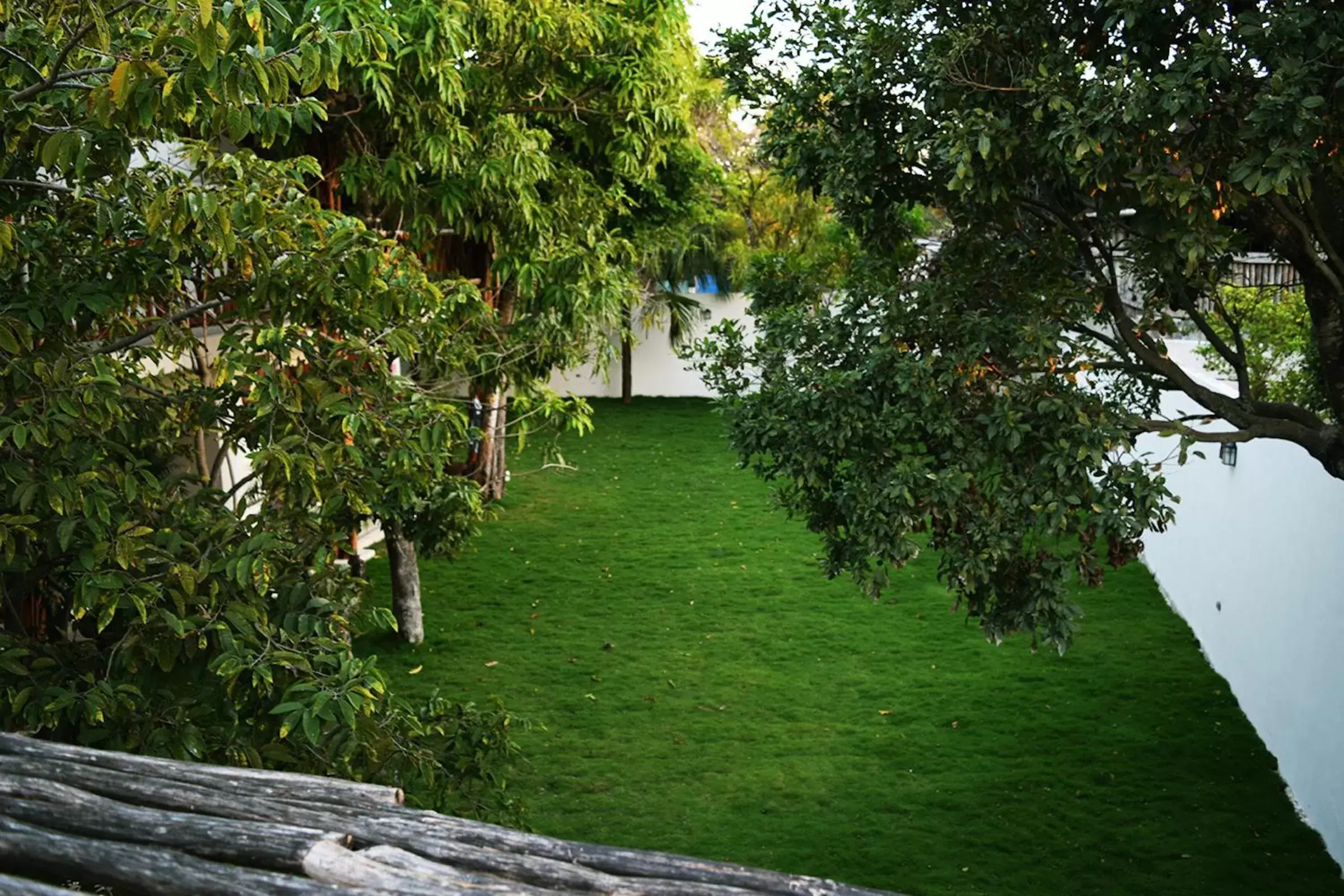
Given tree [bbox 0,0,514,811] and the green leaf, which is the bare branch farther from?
the green leaf

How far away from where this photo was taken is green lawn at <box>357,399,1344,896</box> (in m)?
8.45

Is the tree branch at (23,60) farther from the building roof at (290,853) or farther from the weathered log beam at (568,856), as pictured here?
the weathered log beam at (568,856)

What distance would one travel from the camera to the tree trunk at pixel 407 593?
12289mm

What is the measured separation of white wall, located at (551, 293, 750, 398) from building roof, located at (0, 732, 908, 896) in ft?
75.6

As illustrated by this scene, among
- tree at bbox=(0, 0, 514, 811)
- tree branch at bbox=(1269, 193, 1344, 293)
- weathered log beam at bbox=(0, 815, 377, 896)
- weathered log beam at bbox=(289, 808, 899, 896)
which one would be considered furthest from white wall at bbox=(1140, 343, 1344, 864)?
weathered log beam at bbox=(0, 815, 377, 896)

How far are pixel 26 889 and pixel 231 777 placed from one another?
2.56 feet

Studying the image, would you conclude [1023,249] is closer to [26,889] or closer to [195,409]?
[195,409]

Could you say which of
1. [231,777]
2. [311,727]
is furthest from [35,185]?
[231,777]

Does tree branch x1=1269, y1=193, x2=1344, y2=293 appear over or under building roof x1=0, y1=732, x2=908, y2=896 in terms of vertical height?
over

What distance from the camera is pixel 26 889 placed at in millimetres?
2488

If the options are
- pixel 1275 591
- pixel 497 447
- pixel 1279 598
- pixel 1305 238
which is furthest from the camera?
pixel 497 447

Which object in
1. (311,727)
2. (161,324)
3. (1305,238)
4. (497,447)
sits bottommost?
(311,727)

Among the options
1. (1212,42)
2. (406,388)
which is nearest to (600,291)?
(406,388)

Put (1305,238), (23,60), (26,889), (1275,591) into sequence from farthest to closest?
(1275,591)
(1305,238)
(23,60)
(26,889)
